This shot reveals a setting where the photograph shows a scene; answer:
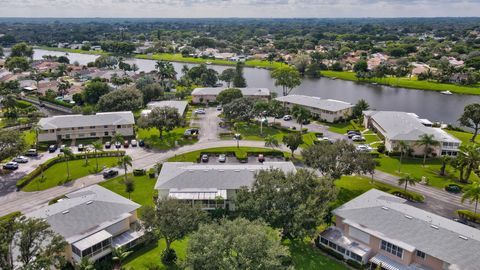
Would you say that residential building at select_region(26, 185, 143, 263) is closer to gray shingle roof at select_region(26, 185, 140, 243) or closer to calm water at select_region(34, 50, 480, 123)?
gray shingle roof at select_region(26, 185, 140, 243)

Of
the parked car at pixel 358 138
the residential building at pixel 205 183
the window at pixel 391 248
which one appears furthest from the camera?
the parked car at pixel 358 138

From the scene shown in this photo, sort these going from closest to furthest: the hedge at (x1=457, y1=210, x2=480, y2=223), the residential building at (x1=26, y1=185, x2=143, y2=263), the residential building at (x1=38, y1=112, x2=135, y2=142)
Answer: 1. the residential building at (x1=26, y1=185, x2=143, y2=263)
2. the hedge at (x1=457, y1=210, x2=480, y2=223)
3. the residential building at (x1=38, y1=112, x2=135, y2=142)

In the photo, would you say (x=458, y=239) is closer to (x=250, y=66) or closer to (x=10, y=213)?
(x=10, y=213)

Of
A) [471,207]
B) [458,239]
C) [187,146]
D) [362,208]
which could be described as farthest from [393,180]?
[187,146]

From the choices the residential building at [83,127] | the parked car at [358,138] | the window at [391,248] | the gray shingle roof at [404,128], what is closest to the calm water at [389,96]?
the gray shingle roof at [404,128]

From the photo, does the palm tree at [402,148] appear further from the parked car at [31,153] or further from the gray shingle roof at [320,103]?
the parked car at [31,153]

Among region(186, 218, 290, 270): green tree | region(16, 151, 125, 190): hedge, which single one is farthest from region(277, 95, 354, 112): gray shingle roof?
region(186, 218, 290, 270): green tree

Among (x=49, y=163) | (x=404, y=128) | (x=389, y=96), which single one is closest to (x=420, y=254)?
(x=404, y=128)
